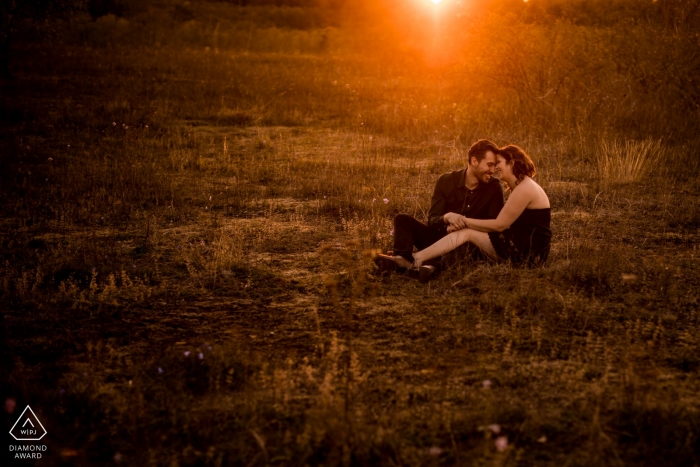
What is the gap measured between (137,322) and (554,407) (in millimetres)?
3138

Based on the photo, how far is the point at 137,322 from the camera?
5043mm

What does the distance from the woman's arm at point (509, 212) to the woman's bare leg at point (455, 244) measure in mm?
84

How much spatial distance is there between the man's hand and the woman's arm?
0.05m

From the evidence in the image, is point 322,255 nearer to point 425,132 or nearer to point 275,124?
point 425,132

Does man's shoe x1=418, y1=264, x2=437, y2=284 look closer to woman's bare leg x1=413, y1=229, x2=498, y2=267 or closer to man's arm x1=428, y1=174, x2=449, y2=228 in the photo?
woman's bare leg x1=413, y1=229, x2=498, y2=267

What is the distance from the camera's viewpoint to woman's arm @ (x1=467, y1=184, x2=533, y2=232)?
5.96 metres

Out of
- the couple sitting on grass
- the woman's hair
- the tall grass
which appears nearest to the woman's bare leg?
the couple sitting on grass

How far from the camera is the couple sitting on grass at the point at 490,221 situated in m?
6.01

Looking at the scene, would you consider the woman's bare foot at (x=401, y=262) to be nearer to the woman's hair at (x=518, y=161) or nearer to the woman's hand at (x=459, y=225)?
the woman's hand at (x=459, y=225)

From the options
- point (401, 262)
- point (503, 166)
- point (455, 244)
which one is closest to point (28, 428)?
point (401, 262)

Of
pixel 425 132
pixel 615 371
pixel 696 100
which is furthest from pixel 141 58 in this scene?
pixel 615 371

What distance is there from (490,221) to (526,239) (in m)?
0.37

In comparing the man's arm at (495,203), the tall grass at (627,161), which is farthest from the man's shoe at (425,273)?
the tall grass at (627,161)

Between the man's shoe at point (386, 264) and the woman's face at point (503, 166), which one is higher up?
the woman's face at point (503, 166)
